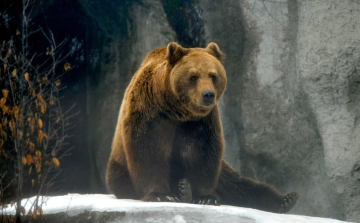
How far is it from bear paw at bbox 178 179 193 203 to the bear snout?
98 cm

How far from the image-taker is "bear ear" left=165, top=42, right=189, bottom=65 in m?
6.27

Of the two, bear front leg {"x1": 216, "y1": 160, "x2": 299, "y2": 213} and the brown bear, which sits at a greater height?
the brown bear

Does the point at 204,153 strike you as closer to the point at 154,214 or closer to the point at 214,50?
the point at 214,50

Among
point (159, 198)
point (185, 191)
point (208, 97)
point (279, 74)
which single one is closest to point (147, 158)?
point (159, 198)

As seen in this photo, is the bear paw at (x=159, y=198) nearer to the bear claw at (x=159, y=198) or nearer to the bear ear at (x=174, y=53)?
the bear claw at (x=159, y=198)

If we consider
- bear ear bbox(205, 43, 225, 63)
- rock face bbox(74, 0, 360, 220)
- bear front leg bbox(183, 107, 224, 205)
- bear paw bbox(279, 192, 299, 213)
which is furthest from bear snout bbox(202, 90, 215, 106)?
rock face bbox(74, 0, 360, 220)

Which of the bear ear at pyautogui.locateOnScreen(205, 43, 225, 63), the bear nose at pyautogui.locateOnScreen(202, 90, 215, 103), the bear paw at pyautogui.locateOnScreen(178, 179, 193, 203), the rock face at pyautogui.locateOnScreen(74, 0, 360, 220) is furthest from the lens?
the rock face at pyautogui.locateOnScreen(74, 0, 360, 220)

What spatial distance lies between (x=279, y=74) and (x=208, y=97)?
280 cm

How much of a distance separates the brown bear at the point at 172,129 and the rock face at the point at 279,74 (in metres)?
1.95

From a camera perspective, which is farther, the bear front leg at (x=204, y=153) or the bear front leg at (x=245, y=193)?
the bear front leg at (x=245, y=193)

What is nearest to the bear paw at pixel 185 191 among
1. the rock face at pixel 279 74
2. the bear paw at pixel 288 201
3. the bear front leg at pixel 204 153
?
the bear front leg at pixel 204 153

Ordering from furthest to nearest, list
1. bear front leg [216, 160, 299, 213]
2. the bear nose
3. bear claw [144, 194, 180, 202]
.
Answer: bear front leg [216, 160, 299, 213]
bear claw [144, 194, 180, 202]
the bear nose

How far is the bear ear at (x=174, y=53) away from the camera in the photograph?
627cm

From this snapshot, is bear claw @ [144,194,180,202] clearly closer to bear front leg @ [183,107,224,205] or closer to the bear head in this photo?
bear front leg @ [183,107,224,205]
